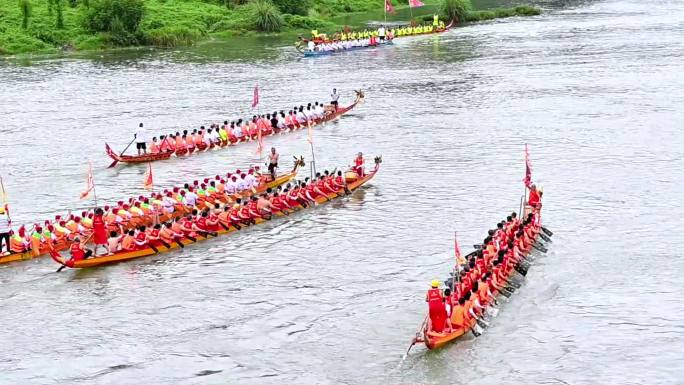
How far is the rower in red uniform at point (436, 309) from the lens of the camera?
60.0 ft

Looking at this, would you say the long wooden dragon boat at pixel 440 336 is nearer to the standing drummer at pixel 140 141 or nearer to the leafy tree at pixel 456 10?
the standing drummer at pixel 140 141

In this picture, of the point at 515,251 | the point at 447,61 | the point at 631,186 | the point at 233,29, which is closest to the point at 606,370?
the point at 515,251

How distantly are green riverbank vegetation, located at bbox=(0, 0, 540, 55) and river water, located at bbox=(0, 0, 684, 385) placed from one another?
17191 mm

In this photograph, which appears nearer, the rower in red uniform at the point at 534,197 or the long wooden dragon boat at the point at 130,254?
the long wooden dragon boat at the point at 130,254

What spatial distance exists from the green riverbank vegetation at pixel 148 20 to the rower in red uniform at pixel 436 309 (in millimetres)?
58106

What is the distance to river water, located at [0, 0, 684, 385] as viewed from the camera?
63.6 feet

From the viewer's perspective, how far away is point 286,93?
51.8m

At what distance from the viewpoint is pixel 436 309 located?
1858cm

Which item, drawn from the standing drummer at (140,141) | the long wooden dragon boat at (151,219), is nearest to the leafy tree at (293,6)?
the standing drummer at (140,141)

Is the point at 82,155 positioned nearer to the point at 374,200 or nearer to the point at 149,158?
the point at 149,158

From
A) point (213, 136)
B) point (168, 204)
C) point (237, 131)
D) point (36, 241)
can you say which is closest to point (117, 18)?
point (237, 131)

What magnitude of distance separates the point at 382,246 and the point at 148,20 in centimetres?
5624

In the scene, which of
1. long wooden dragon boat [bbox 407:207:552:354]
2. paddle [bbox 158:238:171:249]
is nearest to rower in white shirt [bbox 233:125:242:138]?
paddle [bbox 158:238:171:249]

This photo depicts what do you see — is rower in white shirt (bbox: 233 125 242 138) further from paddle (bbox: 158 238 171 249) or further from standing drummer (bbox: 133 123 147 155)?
paddle (bbox: 158 238 171 249)
